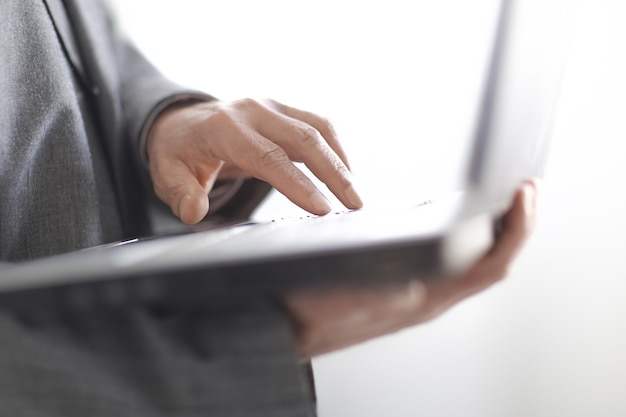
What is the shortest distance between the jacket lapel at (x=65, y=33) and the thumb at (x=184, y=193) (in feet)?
0.37

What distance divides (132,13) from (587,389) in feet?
2.50

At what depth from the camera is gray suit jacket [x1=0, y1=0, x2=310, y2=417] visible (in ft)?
0.59

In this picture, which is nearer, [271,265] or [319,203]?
[271,265]

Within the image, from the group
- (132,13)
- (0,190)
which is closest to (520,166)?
(0,190)

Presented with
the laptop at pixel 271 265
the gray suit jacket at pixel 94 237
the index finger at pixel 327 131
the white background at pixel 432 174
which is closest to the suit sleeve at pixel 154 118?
the gray suit jacket at pixel 94 237

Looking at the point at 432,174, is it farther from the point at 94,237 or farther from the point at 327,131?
the point at 94,237

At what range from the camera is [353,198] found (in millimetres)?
389

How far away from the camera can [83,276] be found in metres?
0.15

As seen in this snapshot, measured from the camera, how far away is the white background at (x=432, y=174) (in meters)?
0.69

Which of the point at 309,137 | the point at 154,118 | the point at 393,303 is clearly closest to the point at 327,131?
the point at 309,137

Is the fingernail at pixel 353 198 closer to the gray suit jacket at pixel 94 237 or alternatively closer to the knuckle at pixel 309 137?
the knuckle at pixel 309 137

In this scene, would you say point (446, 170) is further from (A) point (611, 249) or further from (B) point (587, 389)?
(B) point (587, 389)

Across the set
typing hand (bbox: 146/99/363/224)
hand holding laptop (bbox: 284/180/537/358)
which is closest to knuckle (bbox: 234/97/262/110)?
typing hand (bbox: 146/99/363/224)

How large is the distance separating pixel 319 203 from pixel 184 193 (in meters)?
0.11
